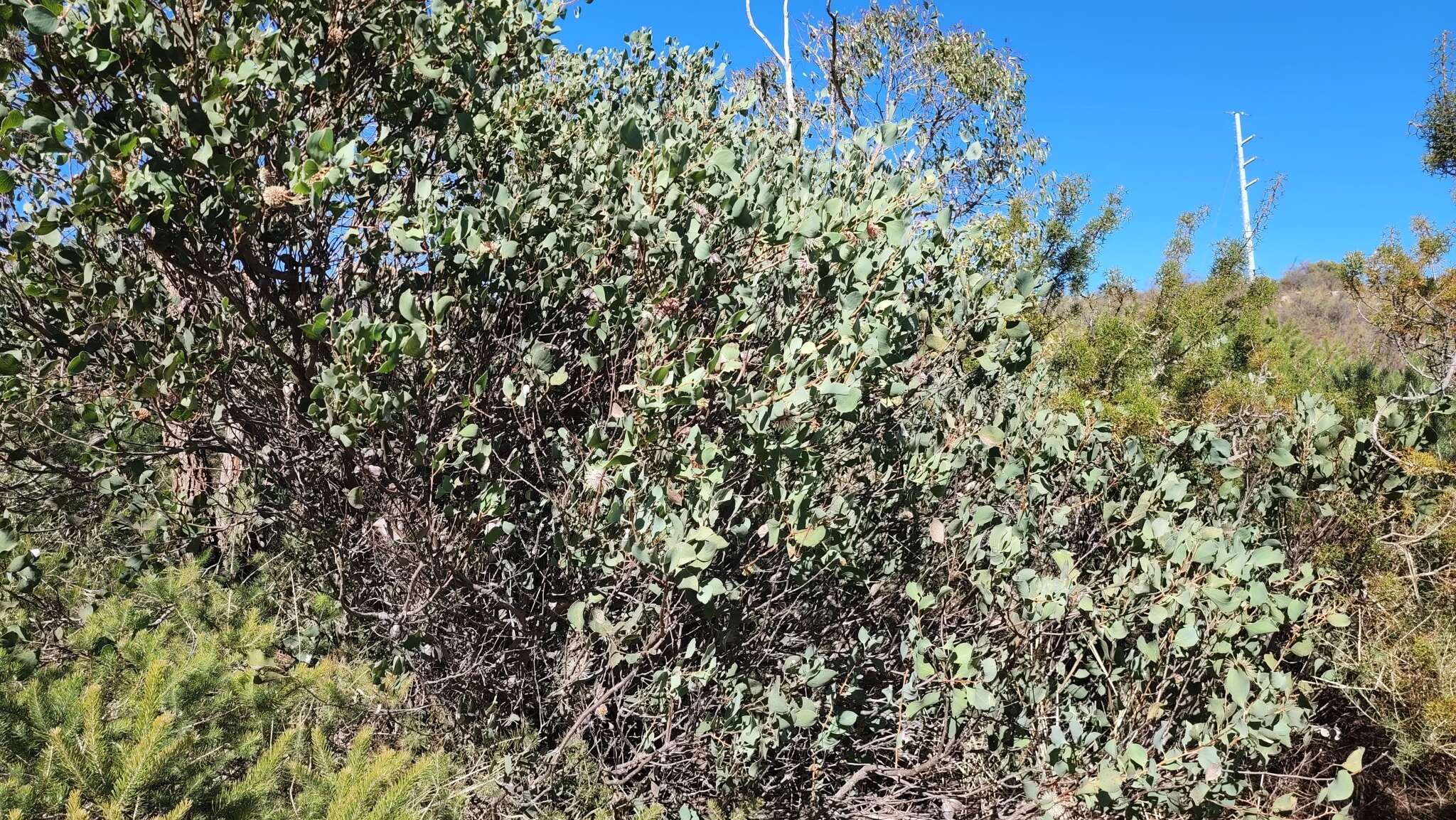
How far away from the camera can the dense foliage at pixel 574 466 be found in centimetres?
186

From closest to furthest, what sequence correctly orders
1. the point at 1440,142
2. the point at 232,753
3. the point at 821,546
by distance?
the point at 232,753 < the point at 821,546 < the point at 1440,142

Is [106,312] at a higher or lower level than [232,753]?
higher

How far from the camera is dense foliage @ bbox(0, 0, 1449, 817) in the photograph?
186 centimetres

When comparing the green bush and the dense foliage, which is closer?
the green bush

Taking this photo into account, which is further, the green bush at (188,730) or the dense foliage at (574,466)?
the dense foliage at (574,466)

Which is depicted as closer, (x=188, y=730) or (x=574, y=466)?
(x=188, y=730)

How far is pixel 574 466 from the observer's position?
2.23 m

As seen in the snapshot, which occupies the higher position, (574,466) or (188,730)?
(574,466)

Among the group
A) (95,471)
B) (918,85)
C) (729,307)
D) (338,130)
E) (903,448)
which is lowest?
(903,448)

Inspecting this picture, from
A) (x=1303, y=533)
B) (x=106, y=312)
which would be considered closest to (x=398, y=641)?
(x=106, y=312)

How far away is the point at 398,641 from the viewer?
2.62m

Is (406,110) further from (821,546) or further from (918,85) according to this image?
(918,85)

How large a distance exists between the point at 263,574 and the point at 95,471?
1.08 m

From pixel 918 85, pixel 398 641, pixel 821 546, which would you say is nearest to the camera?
pixel 821 546
